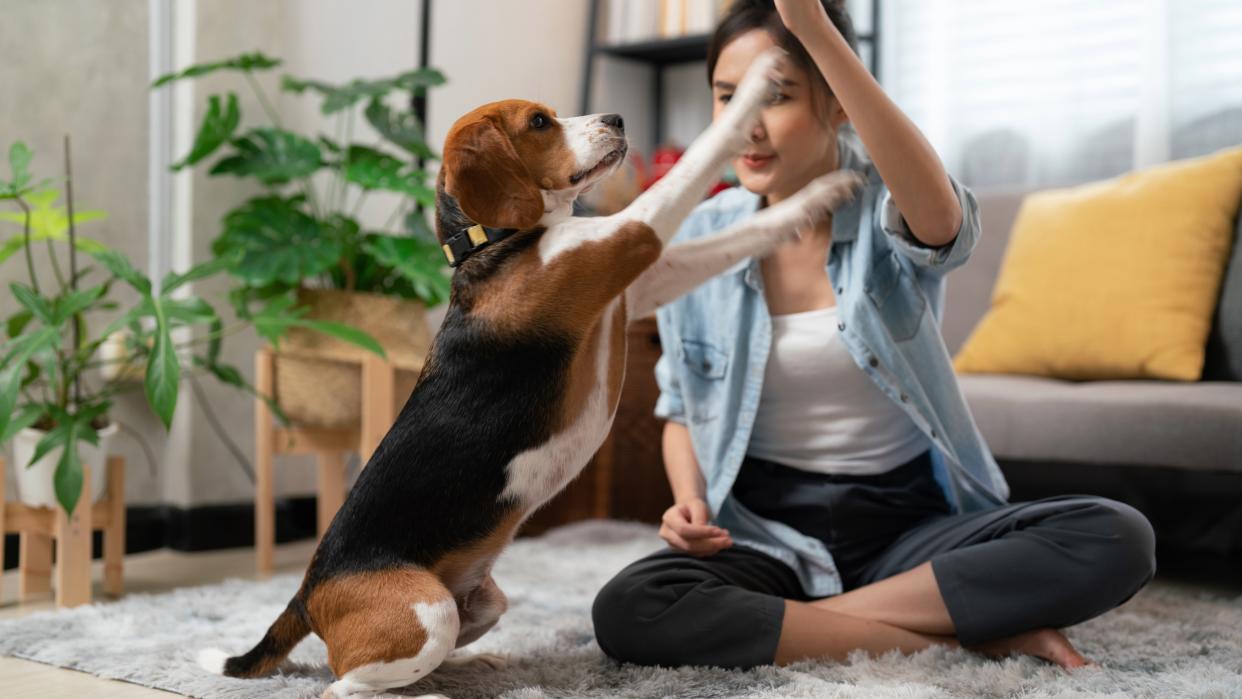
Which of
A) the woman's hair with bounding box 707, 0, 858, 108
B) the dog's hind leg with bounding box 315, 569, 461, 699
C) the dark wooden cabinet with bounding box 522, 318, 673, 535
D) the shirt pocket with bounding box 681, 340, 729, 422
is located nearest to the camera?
the dog's hind leg with bounding box 315, 569, 461, 699

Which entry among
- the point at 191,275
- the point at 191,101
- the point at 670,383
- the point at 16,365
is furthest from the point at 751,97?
the point at 191,101

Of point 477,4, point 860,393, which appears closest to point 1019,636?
point 860,393

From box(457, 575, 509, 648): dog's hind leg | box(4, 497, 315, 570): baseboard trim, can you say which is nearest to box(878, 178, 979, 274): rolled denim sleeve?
box(457, 575, 509, 648): dog's hind leg

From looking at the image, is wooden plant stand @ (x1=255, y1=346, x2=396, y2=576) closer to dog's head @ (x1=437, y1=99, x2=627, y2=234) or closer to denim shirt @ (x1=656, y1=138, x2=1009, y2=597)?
denim shirt @ (x1=656, y1=138, x2=1009, y2=597)

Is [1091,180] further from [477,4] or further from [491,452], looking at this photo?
[491,452]

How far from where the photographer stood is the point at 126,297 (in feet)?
9.44

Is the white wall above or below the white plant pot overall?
above

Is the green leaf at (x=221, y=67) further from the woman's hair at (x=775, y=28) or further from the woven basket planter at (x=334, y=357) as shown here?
the woman's hair at (x=775, y=28)

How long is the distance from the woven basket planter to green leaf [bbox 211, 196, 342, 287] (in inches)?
4.4

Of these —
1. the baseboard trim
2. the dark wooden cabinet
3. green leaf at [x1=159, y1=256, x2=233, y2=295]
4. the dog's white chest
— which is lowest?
the baseboard trim

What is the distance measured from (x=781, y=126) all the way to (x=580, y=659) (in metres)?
0.86

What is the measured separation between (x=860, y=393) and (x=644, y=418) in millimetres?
1460

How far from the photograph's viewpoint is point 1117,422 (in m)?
2.24

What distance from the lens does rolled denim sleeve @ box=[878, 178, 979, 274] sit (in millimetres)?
1565
